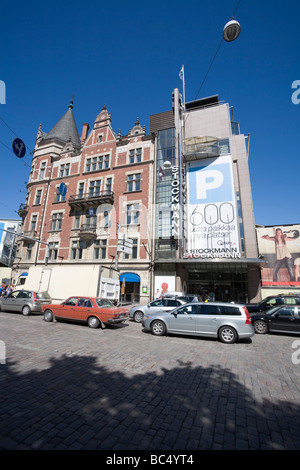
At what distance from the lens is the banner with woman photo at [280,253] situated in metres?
24.0

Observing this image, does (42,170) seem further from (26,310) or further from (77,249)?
(26,310)

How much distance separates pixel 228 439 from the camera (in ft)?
10.4

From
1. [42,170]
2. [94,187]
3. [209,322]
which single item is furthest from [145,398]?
[42,170]

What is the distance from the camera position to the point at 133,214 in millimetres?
26547

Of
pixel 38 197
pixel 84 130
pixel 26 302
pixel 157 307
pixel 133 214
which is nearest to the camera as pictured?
pixel 157 307

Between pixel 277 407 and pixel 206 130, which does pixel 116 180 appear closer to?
pixel 206 130

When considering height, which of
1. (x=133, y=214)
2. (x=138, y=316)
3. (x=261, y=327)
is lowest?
(x=261, y=327)

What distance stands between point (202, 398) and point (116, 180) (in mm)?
27062

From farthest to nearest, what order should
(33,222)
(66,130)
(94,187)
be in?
(66,130)
(33,222)
(94,187)

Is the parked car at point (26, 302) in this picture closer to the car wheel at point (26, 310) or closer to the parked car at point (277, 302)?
the car wheel at point (26, 310)

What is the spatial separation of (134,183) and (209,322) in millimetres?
21744

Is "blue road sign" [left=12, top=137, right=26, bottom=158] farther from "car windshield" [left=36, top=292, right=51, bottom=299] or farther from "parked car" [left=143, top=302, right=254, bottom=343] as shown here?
"parked car" [left=143, top=302, right=254, bottom=343]

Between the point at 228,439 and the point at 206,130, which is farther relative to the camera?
the point at 206,130
